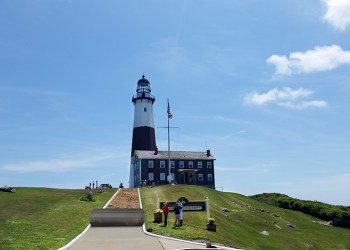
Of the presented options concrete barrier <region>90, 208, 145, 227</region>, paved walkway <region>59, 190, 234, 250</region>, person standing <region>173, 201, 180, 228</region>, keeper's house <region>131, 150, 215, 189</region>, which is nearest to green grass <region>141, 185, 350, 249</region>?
person standing <region>173, 201, 180, 228</region>

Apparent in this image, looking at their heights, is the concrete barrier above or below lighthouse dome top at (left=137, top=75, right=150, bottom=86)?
below

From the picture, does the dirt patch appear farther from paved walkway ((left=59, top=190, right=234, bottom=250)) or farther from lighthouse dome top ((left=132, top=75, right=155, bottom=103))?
lighthouse dome top ((left=132, top=75, right=155, bottom=103))

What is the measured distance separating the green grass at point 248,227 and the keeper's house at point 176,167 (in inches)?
823

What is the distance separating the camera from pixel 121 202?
136ft

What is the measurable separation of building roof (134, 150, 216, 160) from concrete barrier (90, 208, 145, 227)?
47.9 metres

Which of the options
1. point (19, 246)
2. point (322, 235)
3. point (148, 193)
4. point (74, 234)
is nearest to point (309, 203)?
point (322, 235)

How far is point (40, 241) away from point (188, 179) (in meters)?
60.2

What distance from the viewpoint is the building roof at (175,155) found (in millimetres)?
78781

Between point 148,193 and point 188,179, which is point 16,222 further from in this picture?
point 188,179

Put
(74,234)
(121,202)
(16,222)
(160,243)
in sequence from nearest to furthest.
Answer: (160,243) < (74,234) < (16,222) < (121,202)

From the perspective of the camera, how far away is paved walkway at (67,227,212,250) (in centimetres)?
1810

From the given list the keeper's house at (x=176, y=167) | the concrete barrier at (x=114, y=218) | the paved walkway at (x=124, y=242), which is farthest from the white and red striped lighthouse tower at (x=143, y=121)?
the paved walkway at (x=124, y=242)

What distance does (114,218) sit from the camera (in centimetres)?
2886

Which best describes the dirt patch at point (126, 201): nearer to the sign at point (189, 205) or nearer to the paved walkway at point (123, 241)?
the sign at point (189, 205)
